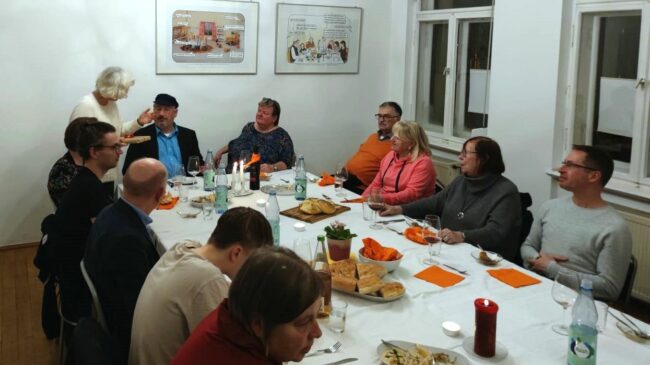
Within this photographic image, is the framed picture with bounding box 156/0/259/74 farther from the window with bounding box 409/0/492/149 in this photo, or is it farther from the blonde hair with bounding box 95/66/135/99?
the window with bounding box 409/0/492/149

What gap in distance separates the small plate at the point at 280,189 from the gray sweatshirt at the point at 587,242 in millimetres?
1612

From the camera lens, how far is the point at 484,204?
11.1ft

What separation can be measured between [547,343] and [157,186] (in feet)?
5.34

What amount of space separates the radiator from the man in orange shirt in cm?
190

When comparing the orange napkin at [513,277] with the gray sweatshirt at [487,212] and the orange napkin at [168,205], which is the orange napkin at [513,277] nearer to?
the gray sweatshirt at [487,212]

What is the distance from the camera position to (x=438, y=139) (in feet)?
19.5

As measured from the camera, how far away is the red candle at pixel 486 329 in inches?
73.4

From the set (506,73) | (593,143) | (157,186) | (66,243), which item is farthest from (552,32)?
(66,243)

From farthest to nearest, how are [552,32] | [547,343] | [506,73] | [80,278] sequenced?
1. [506,73]
2. [552,32]
3. [80,278]
4. [547,343]

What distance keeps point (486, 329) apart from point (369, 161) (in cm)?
326

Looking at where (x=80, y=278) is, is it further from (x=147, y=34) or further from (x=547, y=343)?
(x=147, y=34)

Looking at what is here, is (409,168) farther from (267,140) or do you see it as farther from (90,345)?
(90,345)

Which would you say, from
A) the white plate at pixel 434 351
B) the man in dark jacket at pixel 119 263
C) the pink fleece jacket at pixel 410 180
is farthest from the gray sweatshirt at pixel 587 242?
the man in dark jacket at pixel 119 263

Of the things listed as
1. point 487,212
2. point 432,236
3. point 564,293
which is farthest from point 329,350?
point 487,212
